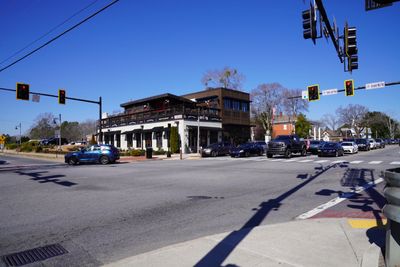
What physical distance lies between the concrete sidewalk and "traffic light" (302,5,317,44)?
21.5ft

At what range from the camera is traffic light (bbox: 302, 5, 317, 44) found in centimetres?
1001

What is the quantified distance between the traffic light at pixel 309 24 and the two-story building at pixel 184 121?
28.7 m

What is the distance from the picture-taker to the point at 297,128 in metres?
78.5

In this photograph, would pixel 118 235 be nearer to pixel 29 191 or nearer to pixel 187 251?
pixel 187 251

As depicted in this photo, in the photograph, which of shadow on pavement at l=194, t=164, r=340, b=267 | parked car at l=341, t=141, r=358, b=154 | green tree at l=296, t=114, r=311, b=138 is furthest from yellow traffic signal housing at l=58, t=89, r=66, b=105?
green tree at l=296, t=114, r=311, b=138

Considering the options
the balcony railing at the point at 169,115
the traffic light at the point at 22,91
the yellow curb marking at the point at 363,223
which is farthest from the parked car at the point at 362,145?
the yellow curb marking at the point at 363,223

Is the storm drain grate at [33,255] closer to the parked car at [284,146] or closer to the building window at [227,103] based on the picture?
the parked car at [284,146]

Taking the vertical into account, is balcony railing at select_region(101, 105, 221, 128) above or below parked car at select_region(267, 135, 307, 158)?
above

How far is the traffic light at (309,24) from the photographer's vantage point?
10.0 meters

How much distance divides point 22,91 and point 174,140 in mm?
18606

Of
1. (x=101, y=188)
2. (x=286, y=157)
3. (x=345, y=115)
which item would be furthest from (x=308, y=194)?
(x=345, y=115)

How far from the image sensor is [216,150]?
35.2 metres

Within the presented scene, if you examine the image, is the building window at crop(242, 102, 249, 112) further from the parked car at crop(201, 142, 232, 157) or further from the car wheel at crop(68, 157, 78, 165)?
the car wheel at crop(68, 157, 78, 165)

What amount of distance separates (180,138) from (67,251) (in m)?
34.8
